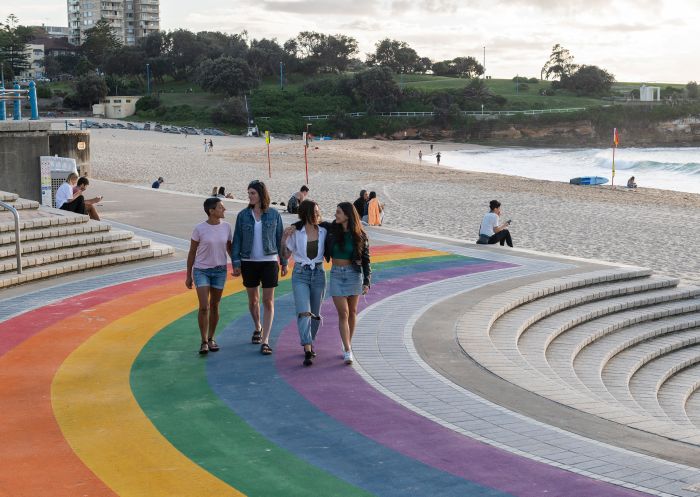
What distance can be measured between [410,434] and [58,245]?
8.57 m

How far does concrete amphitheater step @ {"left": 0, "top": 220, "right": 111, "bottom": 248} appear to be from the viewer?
12.9 m

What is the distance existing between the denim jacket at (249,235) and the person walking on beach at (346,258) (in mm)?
633

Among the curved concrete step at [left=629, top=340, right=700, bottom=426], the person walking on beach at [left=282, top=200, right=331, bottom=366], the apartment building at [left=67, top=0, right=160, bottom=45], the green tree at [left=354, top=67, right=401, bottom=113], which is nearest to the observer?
the person walking on beach at [left=282, top=200, right=331, bottom=366]

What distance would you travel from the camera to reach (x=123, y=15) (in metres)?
177

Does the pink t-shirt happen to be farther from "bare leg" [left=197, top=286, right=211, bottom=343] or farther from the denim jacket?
"bare leg" [left=197, top=286, right=211, bottom=343]

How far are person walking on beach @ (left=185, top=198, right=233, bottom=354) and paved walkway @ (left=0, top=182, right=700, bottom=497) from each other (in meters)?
0.45

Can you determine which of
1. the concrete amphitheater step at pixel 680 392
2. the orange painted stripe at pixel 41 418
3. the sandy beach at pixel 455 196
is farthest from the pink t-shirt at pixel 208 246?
the sandy beach at pixel 455 196

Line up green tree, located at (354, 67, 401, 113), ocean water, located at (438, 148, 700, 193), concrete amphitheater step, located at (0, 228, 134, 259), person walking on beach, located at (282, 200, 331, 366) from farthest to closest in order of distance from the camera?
green tree, located at (354, 67, 401, 113) → ocean water, located at (438, 148, 700, 193) → concrete amphitheater step, located at (0, 228, 134, 259) → person walking on beach, located at (282, 200, 331, 366)

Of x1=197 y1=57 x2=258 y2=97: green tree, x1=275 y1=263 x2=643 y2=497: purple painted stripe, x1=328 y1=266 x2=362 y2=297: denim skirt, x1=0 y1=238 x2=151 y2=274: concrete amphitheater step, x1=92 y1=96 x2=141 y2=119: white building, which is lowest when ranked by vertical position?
x1=275 y1=263 x2=643 y2=497: purple painted stripe

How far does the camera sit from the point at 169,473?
5.80m

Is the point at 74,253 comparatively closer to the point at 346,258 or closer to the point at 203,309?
the point at 203,309

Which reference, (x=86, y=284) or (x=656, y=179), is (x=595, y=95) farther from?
(x=86, y=284)

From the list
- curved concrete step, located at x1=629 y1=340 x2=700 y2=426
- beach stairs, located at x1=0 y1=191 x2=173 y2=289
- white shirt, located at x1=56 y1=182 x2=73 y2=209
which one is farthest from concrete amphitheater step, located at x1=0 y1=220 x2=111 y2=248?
curved concrete step, located at x1=629 y1=340 x2=700 y2=426

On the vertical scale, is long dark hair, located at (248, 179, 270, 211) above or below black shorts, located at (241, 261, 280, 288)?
above
